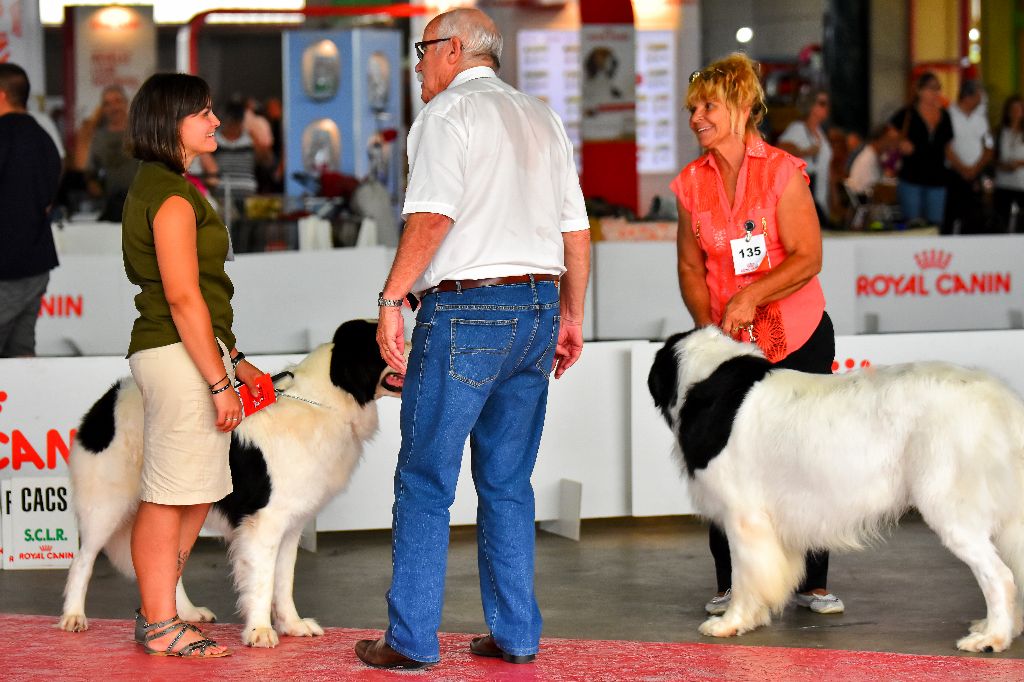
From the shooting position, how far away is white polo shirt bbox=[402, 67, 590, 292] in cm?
357

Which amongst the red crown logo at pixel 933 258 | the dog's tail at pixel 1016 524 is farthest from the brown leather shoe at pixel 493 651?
the red crown logo at pixel 933 258

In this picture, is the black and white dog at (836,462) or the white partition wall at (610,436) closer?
the black and white dog at (836,462)

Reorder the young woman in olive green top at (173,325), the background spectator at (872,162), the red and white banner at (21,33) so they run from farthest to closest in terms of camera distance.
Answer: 1. the background spectator at (872,162)
2. the red and white banner at (21,33)
3. the young woman in olive green top at (173,325)

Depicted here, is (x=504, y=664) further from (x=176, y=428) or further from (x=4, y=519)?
(x=4, y=519)

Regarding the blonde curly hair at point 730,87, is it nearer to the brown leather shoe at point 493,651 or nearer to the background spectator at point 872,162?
the brown leather shoe at point 493,651

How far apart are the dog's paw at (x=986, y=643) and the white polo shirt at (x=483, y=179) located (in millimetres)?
1810

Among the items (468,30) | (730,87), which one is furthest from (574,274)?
(730,87)

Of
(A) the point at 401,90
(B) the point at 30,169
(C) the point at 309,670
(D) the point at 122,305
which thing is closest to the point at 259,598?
(C) the point at 309,670

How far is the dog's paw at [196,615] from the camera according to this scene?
4742 mm

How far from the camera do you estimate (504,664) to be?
3953mm

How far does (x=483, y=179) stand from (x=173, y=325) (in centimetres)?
99

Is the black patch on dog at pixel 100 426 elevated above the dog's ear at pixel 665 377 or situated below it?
below

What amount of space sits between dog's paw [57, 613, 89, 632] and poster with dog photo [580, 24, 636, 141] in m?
12.7

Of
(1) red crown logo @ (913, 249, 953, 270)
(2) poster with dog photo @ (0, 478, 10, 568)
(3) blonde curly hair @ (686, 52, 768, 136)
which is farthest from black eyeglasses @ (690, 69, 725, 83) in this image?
(1) red crown logo @ (913, 249, 953, 270)
